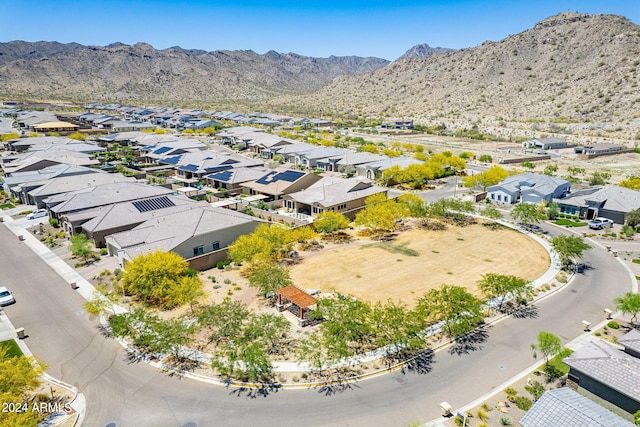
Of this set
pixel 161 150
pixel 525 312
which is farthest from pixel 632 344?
pixel 161 150

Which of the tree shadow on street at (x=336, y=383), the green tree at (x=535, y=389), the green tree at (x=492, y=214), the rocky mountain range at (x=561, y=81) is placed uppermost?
the rocky mountain range at (x=561, y=81)

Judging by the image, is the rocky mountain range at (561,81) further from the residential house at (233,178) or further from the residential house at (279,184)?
the residential house at (233,178)

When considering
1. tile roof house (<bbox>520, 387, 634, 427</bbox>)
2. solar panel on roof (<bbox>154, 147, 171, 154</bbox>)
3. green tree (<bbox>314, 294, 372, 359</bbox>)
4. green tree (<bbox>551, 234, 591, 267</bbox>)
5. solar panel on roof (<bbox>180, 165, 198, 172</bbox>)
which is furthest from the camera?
solar panel on roof (<bbox>154, 147, 171, 154</bbox>)

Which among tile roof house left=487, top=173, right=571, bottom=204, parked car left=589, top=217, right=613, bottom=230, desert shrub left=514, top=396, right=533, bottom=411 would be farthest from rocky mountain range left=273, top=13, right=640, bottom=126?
desert shrub left=514, top=396, right=533, bottom=411

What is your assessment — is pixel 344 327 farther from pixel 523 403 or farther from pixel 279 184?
pixel 279 184

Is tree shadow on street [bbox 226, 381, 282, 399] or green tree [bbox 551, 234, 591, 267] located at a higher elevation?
green tree [bbox 551, 234, 591, 267]

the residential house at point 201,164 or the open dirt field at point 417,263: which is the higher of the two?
the residential house at point 201,164

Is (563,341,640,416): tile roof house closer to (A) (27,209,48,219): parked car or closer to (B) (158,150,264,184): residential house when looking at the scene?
(A) (27,209,48,219): parked car

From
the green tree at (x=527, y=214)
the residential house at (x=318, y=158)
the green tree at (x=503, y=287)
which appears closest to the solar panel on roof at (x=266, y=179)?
the residential house at (x=318, y=158)
